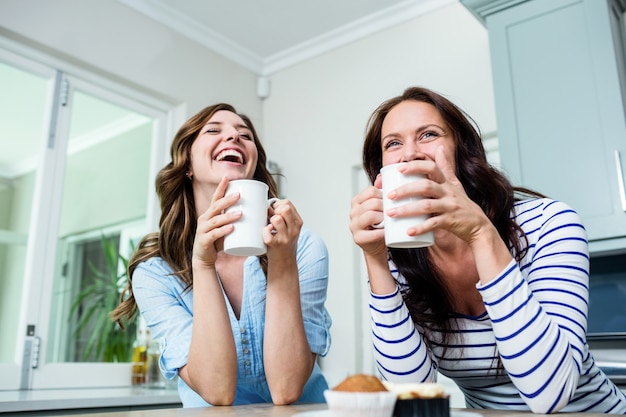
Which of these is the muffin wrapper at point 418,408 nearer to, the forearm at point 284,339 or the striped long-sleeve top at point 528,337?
the striped long-sleeve top at point 528,337

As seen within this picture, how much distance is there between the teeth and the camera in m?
1.30

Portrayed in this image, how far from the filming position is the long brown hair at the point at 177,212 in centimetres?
134

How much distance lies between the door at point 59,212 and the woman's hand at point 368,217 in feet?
6.82

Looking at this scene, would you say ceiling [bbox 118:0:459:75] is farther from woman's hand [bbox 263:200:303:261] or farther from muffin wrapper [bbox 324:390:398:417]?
muffin wrapper [bbox 324:390:398:417]

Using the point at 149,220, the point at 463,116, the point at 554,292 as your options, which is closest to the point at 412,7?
the point at 149,220

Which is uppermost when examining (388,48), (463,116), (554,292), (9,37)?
(388,48)

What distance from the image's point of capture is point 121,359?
2771mm

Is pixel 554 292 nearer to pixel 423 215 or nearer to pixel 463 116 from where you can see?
pixel 423 215

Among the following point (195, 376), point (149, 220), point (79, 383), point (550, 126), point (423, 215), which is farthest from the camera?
point (149, 220)

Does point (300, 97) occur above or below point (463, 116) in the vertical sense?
above

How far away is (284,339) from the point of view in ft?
3.53

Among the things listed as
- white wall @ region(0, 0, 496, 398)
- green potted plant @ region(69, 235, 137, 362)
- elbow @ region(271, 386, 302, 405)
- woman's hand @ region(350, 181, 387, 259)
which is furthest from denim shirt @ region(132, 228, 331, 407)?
white wall @ region(0, 0, 496, 398)

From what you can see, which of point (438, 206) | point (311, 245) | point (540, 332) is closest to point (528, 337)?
point (540, 332)

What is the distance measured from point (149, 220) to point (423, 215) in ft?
8.22
